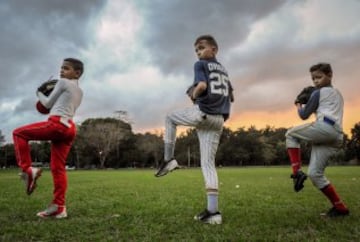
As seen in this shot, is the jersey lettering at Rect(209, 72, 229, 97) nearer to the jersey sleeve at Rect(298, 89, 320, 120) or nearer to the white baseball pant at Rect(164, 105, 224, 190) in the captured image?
the white baseball pant at Rect(164, 105, 224, 190)

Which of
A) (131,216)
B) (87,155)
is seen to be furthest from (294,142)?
(87,155)

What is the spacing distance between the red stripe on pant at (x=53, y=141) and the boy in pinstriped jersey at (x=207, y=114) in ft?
4.88

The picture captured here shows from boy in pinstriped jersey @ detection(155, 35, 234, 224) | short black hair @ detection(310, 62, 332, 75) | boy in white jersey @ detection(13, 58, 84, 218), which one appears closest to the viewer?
boy in pinstriped jersey @ detection(155, 35, 234, 224)

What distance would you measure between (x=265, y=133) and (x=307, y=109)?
10719 cm

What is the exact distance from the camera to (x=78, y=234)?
4152 mm

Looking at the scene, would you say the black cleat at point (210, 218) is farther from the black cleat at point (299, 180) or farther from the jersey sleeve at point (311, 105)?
the jersey sleeve at point (311, 105)

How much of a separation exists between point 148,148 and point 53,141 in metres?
81.8

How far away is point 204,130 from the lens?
5312mm

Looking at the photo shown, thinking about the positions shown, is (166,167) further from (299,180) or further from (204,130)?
(299,180)

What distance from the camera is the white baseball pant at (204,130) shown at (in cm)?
508

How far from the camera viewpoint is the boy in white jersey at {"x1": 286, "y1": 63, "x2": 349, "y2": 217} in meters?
5.30

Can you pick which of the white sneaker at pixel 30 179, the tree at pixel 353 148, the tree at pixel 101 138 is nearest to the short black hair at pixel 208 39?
the white sneaker at pixel 30 179

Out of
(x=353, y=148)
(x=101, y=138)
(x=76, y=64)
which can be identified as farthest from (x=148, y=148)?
(x=76, y=64)

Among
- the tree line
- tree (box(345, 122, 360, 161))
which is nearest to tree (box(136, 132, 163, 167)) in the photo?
the tree line
